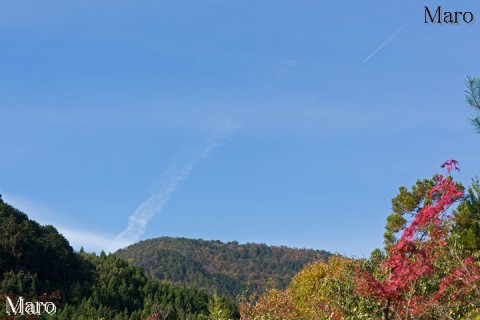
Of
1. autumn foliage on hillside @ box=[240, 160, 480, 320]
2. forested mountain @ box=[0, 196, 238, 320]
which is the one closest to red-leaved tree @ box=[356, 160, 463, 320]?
autumn foliage on hillside @ box=[240, 160, 480, 320]

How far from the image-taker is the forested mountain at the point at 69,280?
5219cm

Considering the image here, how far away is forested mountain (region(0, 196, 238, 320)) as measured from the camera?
52.2 meters

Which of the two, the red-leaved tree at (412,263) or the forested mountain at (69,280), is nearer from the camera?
the red-leaved tree at (412,263)

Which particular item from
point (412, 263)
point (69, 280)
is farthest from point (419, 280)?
point (69, 280)

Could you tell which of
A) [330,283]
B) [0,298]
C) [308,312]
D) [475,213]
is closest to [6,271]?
[0,298]

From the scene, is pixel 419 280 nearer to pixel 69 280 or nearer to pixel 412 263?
pixel 412 263

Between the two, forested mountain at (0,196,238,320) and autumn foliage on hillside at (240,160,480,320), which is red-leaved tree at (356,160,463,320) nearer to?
autumn foliage on hillside at (240,160,480,320)

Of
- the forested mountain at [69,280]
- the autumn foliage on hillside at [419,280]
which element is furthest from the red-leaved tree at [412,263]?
the forested mountain at [69,280]

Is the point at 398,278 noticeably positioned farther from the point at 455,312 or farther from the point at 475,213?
the point at 475,213

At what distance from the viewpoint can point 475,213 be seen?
96.2ft

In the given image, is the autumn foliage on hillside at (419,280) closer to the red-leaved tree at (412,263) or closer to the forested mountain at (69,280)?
the red-leaved tree at (412,263)

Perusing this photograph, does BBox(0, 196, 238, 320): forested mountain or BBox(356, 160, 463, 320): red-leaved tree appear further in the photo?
BBox(0, 196, 238, 320): forested mountain

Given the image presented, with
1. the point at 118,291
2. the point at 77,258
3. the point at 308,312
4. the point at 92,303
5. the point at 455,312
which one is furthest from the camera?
Result: the point at 77,258

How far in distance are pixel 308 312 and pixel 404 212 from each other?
1029cm
